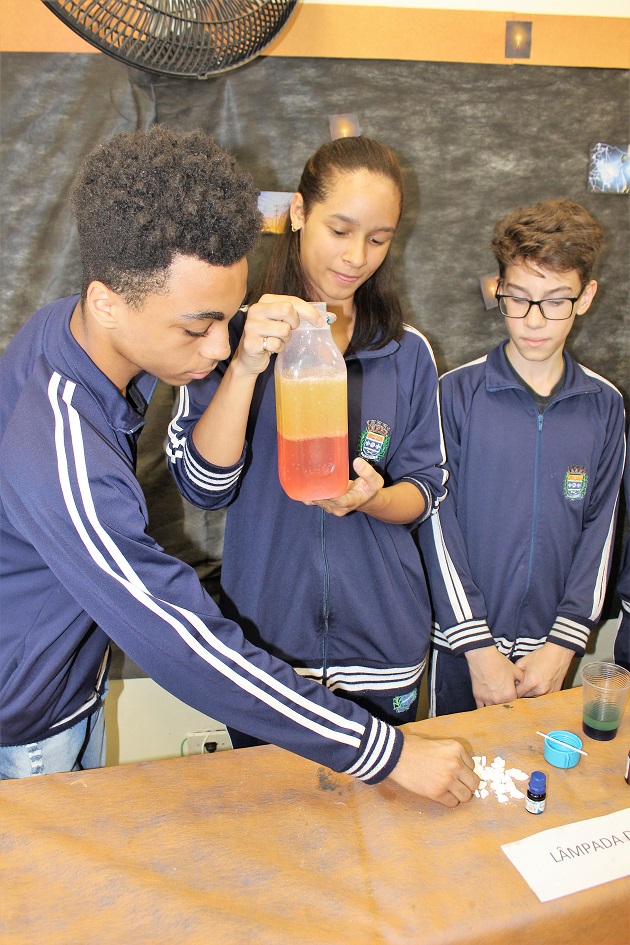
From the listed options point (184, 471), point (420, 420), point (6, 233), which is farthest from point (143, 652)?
point (6, 233)

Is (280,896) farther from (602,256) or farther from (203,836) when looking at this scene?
(602,256)

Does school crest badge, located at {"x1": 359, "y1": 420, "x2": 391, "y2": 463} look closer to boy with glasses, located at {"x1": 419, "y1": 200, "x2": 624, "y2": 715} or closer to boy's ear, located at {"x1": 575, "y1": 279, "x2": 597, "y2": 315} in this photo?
boy with glasses, located at {"x1": 419, "y1": 200, "x2": 624, "y2": 715}

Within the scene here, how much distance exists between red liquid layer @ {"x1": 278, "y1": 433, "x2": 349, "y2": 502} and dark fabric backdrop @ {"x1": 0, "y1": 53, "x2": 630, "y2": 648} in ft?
3.25

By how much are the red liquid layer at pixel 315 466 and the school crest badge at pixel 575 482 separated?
0.81 metres

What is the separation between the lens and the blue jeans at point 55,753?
1256 mm

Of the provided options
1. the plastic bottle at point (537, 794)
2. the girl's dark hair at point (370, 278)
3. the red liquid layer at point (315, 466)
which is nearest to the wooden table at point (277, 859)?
the plastic bottle at point (537, 794)

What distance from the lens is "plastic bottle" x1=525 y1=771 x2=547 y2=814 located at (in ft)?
3.57

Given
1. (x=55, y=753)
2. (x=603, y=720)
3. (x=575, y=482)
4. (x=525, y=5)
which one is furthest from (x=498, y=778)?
(x=525, y=5)

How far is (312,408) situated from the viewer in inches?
47.3

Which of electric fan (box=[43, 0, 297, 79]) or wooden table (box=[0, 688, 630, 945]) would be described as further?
electric fan (box=[43, 0, 297, 79])

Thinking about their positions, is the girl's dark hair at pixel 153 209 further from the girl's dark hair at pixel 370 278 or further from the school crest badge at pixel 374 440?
the school crest badge at pixel 374 440

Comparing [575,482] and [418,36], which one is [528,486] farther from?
[418,36]

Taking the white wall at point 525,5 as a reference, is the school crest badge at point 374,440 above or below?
below

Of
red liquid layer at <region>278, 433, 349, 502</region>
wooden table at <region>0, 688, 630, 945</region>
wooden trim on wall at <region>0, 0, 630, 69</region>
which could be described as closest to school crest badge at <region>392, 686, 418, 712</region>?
wooden table at <region>0, 688, 630, 945</region>
